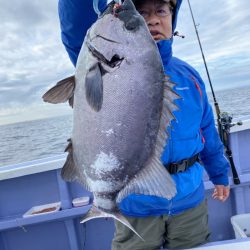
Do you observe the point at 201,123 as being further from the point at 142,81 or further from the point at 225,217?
the point at 225,217

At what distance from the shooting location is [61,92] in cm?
141

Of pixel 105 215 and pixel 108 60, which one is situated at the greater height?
pixel 108 60

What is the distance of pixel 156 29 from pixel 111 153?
0.99 meters

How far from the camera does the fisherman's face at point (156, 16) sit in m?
1.91

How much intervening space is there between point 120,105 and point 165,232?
1.22 meters

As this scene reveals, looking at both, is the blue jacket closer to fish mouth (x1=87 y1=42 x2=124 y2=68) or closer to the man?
the man

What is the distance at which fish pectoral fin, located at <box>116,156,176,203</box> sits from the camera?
56.5 inches

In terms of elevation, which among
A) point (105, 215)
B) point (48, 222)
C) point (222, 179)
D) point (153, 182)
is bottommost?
point (48, 222)

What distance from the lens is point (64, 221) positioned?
11.5 feet

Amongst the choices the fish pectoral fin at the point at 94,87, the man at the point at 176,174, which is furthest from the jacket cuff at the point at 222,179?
the fish pectoral fin at the point at 94,87

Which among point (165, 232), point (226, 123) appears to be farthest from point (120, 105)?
point (226, 123)

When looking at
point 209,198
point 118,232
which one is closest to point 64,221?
point 118,232

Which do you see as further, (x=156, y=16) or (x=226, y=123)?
(x=226, y=123)

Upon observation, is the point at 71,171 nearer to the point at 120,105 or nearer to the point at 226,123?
the point at 120,105
